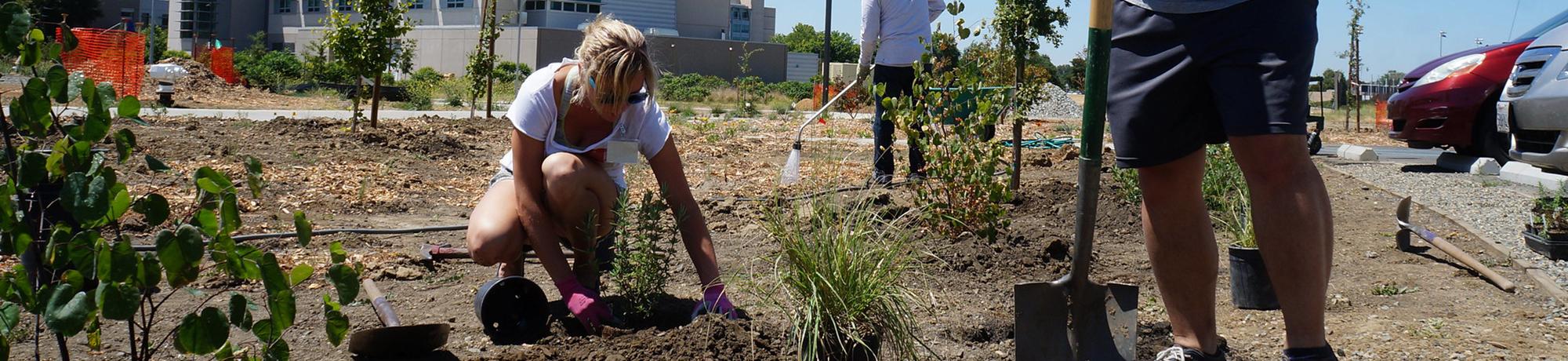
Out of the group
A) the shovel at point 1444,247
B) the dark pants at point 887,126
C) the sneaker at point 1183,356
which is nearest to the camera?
the sneaker at point 1183,356

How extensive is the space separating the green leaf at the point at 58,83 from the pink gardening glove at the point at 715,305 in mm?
1577

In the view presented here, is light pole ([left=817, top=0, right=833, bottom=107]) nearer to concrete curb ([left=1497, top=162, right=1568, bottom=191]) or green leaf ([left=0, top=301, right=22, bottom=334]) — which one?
concrete curb ([left=1497, top=162, right=1568, bottom=191])

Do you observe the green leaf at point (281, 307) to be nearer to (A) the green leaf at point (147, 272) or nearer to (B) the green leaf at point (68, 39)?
(A) the green leaf at point (147, 272)

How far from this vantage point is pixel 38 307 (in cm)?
167

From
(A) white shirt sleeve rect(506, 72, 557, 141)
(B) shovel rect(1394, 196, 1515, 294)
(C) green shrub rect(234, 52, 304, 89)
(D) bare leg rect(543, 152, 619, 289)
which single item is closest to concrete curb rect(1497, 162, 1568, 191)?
(B) shovel rect(1394, 196, 1515, 294)

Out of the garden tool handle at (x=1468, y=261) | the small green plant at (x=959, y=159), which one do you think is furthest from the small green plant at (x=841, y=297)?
the garden tool handle at (x=1468, y=261)

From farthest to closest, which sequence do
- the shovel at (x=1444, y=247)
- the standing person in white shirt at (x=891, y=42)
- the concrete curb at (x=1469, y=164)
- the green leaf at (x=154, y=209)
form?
the concrete curb at (x=1469, y=164) < the standing person in white shirt at (x=891, y=42) < the shovel at (x=1444, y=247) < the green leaf at (x=154, y=209)

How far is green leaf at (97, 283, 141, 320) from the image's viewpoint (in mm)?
1636

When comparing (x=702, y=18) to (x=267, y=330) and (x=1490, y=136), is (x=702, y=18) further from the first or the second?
(x=267, y=330)

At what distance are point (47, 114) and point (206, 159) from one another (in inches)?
249

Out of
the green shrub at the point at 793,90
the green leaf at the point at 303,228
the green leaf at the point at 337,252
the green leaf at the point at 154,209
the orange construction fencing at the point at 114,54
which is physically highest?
the green shrub at the point at 793,90

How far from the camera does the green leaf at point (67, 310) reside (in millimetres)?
1633

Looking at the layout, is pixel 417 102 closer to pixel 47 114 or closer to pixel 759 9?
pixel 47 114

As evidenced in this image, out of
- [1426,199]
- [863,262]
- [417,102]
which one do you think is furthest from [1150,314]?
[417,102]
